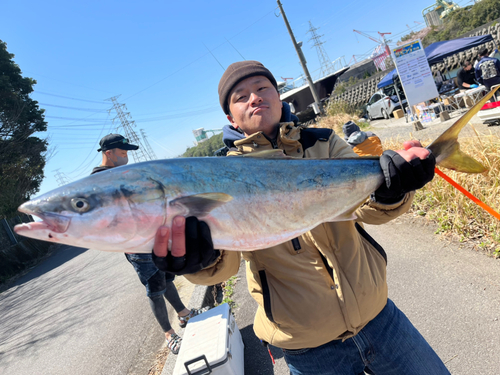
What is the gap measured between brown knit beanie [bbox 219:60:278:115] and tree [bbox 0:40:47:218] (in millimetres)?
19870

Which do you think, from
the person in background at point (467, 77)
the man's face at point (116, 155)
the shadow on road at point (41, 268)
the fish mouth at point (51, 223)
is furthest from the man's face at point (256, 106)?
the shadow on road at point (41, 268)

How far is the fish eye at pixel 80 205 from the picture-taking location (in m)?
1.40

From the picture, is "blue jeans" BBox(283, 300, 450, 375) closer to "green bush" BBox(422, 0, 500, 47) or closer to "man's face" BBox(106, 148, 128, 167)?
"man's face" BBox(106, 148, 128, 167)

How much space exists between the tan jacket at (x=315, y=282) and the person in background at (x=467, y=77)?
47.6 ft

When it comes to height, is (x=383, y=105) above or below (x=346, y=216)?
below

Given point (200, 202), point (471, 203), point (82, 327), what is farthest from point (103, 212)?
point (82, 327)

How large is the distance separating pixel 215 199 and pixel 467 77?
15744 mm

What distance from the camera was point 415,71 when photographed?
10.5 m

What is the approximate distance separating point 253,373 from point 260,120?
2.86 metres

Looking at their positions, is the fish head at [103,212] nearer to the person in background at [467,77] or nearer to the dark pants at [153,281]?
the dark pants at [153,281]

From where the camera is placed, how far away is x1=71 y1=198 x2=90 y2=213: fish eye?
55.2 inches

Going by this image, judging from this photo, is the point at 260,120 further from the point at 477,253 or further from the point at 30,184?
the point at 30,184

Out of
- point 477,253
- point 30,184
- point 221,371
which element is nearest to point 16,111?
point 30,184

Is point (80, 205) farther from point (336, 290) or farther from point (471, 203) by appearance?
point (471, 203)
